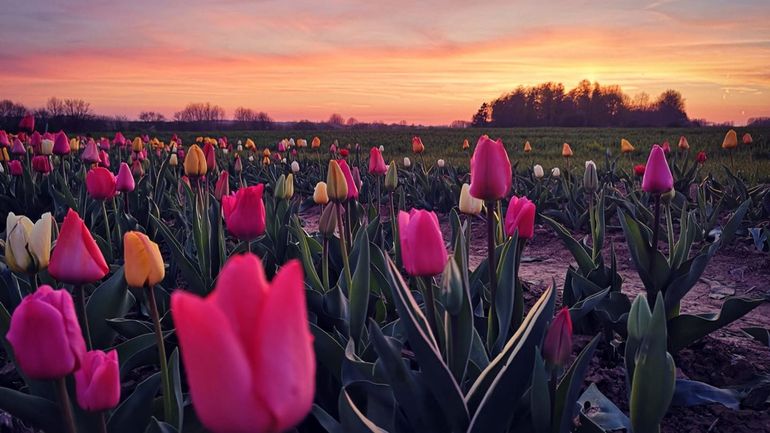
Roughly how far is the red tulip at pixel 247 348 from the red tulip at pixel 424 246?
2.62ft

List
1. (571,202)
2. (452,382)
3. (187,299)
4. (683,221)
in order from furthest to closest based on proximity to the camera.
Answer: (571,202), (683,221), (452,382), (187,299)

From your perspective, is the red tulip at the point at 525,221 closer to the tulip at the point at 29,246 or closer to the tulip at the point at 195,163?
the tulip at the point at 29,246

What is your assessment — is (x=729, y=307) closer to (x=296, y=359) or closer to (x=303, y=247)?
(x=303, y=247)

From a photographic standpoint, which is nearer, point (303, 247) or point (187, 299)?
point (187, 299)

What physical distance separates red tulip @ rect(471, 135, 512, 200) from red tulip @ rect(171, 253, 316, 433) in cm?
114

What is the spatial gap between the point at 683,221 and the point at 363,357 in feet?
6.47

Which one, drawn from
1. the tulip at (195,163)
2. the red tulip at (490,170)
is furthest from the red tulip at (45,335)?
the tulip at (195,163)

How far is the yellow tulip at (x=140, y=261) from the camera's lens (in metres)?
1.35

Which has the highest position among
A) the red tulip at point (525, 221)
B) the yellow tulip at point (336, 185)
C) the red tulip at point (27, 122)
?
the red tulip at point (27, 122)

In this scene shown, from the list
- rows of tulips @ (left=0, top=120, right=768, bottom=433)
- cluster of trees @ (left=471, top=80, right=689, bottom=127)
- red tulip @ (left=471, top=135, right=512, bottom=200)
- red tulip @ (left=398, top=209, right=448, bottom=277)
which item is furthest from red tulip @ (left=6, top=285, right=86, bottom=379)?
cluster of trees @ (left=471, top=80, right=689, bottom=127)

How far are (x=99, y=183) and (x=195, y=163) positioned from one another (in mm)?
491

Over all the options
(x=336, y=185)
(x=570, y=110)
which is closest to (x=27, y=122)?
(x=336, y=185)

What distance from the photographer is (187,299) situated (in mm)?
484

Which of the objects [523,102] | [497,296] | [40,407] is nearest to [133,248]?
[40,407]
